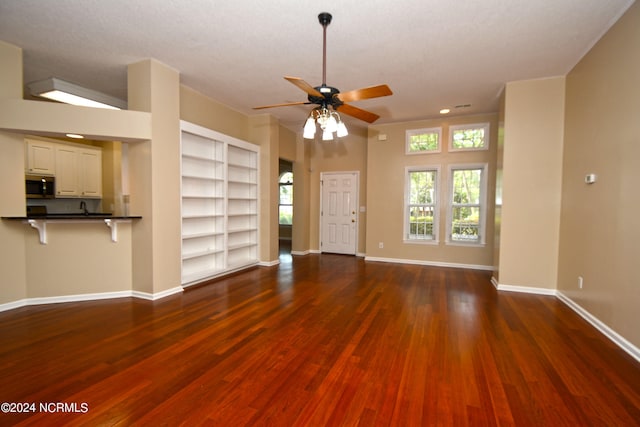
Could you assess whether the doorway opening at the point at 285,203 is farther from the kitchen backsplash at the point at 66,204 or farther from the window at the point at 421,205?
the kitchen backsplash at the point at 66,204

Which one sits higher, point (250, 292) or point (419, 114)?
point (419, 114)

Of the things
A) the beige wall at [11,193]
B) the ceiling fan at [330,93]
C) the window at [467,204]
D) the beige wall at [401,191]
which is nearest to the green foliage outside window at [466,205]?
the window at [467,204]

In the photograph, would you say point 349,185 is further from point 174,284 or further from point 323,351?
point 323,351

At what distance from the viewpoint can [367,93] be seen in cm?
246

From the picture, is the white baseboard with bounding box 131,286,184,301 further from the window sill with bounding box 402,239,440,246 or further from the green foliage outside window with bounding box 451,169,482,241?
the green foliage outside window with bounding box 451,169,482,241

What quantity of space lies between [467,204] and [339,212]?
9.56 feet

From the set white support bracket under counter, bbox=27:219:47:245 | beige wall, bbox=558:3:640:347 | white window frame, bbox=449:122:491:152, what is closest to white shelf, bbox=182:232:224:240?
white support bracket under counter, bbox=27:219:47:245

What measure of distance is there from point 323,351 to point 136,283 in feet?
9.47

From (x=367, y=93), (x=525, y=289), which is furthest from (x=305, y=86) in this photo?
(x=525, y=289)

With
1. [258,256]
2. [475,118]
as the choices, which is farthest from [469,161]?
[258,256]

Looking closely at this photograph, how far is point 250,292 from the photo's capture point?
13.3 feet

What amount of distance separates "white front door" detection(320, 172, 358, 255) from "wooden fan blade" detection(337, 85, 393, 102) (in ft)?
14.8

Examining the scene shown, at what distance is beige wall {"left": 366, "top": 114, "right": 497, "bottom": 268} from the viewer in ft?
18.4

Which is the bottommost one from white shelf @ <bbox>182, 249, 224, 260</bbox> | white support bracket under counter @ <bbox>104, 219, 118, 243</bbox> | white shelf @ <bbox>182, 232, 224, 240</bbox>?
white shelf @ <bbox>182, 249, 224, 260</bbox>
